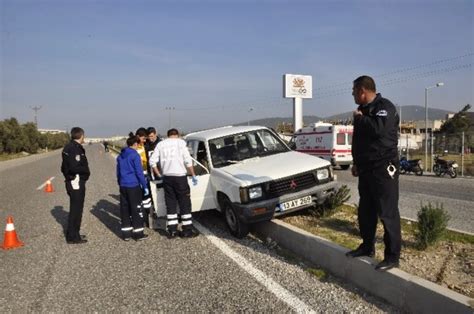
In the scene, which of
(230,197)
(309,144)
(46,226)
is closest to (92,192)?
(46,226)

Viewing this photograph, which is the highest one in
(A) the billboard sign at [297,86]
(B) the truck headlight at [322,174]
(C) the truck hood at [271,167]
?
(A) the billboard sign at [297,86]

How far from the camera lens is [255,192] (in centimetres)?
640

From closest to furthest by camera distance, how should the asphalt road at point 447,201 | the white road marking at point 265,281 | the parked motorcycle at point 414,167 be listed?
1. the white road marking at point 265,281
2. the asphalt road at point 447,201
3. the parked motorcycle at point 414,167

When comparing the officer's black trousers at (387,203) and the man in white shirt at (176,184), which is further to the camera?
the man in white shirt at (176,184)

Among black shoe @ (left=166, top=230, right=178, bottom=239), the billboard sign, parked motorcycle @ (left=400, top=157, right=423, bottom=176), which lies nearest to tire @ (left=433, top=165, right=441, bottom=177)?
parked motorcycle @ (left=400, top=157, right=423, bottom=176)

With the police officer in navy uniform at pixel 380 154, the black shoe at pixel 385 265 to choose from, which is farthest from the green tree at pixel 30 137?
the black shoe at pixel 385 265

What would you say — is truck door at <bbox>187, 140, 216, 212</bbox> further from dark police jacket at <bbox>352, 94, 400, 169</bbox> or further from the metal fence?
the metal fence

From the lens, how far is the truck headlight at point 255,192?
6367 mm

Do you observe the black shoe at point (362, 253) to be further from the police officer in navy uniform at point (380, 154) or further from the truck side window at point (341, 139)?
the truck side window at point (341, 139)

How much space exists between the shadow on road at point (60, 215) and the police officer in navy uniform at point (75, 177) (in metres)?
0.91

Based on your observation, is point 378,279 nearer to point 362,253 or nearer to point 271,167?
point 362,253

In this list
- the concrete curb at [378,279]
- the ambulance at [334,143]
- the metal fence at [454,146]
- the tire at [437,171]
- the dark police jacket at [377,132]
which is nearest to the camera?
the concrete curb at [378,279]

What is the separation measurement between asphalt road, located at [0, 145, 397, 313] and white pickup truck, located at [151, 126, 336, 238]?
0.53m

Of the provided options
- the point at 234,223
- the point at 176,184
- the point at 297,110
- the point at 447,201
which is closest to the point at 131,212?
the point at 176,184
